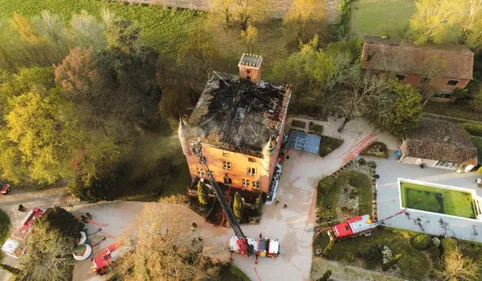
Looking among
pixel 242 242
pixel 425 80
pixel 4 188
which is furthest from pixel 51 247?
pixel 425 80

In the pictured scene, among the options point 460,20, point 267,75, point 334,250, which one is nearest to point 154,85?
point 267,75

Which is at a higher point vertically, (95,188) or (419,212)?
(419,212)

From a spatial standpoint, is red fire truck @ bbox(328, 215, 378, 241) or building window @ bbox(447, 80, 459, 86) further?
building window @ bbox(447, 80, 459, 86)

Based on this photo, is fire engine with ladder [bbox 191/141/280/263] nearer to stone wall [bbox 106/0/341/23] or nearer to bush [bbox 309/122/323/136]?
bush [bbox 309/122/323/136]

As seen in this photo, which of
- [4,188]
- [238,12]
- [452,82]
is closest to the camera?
[4,188]

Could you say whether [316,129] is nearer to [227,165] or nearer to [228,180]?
[228,180]

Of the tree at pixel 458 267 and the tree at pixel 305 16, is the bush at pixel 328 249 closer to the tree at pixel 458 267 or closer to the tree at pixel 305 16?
the tree at pixel 458 267

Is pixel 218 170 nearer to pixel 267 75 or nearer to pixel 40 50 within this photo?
pixel 267 75

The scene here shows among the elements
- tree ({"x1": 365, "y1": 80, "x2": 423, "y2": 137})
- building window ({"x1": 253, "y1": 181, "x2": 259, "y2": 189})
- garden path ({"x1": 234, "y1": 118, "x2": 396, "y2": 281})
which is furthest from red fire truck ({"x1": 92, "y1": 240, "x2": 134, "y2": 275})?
tree ({"x1": 365, "y1": 80, "x2": 423, "y2": 137})
